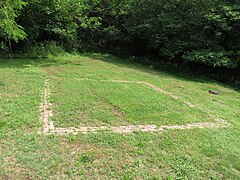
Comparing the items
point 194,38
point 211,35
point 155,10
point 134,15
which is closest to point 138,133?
point 194,38

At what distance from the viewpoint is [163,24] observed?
38.8ft

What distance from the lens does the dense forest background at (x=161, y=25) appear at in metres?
9.53

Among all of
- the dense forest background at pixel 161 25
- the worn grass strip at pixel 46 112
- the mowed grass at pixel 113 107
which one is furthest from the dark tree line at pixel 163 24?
the mowed grass at pixel 113 107

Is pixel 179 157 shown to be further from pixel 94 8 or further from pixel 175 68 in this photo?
pixel 94 8

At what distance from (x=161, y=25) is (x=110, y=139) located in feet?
33.7

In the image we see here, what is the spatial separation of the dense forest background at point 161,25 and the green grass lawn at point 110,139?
4187mm

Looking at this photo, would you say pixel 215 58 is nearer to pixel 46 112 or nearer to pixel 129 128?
pixel 129 128

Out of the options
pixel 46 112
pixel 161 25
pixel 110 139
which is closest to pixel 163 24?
pixel 161 25

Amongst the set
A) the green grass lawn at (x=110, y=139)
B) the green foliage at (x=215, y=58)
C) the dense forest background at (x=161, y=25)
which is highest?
the dense forest background at (x=161, y=25)

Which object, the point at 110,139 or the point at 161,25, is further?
the point at 161,25

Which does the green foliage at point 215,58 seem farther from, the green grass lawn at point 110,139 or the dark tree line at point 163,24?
the green grass lawn at point 110,139

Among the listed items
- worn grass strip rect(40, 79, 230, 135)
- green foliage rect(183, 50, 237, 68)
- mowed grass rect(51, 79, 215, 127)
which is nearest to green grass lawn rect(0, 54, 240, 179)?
mowed grass rect(51, 79, 215, 127)

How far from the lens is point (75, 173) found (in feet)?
8.29

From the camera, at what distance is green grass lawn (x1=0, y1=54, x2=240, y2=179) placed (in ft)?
8.71
